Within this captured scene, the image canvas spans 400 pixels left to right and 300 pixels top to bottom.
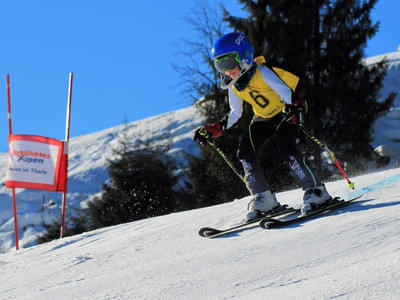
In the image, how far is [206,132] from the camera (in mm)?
4789

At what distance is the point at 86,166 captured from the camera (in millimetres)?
35781

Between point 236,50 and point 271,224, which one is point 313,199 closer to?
point 271,224

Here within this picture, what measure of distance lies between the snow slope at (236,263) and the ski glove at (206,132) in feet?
2.77

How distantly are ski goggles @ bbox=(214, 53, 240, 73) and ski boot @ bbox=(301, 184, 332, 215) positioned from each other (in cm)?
132

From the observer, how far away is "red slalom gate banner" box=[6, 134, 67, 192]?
828 cm

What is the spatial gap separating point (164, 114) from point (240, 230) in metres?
39.3

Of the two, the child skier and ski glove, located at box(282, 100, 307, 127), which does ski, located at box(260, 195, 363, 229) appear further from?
ski glove, located at box(282, 100, 307, 127)

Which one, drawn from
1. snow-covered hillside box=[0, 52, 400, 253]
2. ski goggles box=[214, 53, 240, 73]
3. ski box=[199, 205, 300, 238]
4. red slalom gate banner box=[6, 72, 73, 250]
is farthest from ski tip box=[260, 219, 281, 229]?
snow-covered hillside box=[0, 52, 400, 253]

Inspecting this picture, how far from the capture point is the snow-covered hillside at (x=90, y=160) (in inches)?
1069

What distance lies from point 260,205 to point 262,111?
89cm

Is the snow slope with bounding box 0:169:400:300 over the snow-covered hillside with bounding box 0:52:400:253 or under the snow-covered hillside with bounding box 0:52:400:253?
under

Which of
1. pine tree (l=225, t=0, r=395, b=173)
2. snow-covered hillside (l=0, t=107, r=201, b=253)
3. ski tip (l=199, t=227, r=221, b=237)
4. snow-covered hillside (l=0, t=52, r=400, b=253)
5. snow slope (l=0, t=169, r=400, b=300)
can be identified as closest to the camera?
snow slope (l=0, t=169, r=400, b=300)

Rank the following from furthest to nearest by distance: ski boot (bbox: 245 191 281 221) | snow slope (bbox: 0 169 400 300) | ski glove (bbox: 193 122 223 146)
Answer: ski glove (bbox: 193 122 223 146)
ski boot (bbox: 245 191 281 221)
snow slope (bbox: 0 169 400 300)

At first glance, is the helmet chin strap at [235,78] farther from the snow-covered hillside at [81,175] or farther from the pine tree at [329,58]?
the snow-covered hillside at [81,175]
